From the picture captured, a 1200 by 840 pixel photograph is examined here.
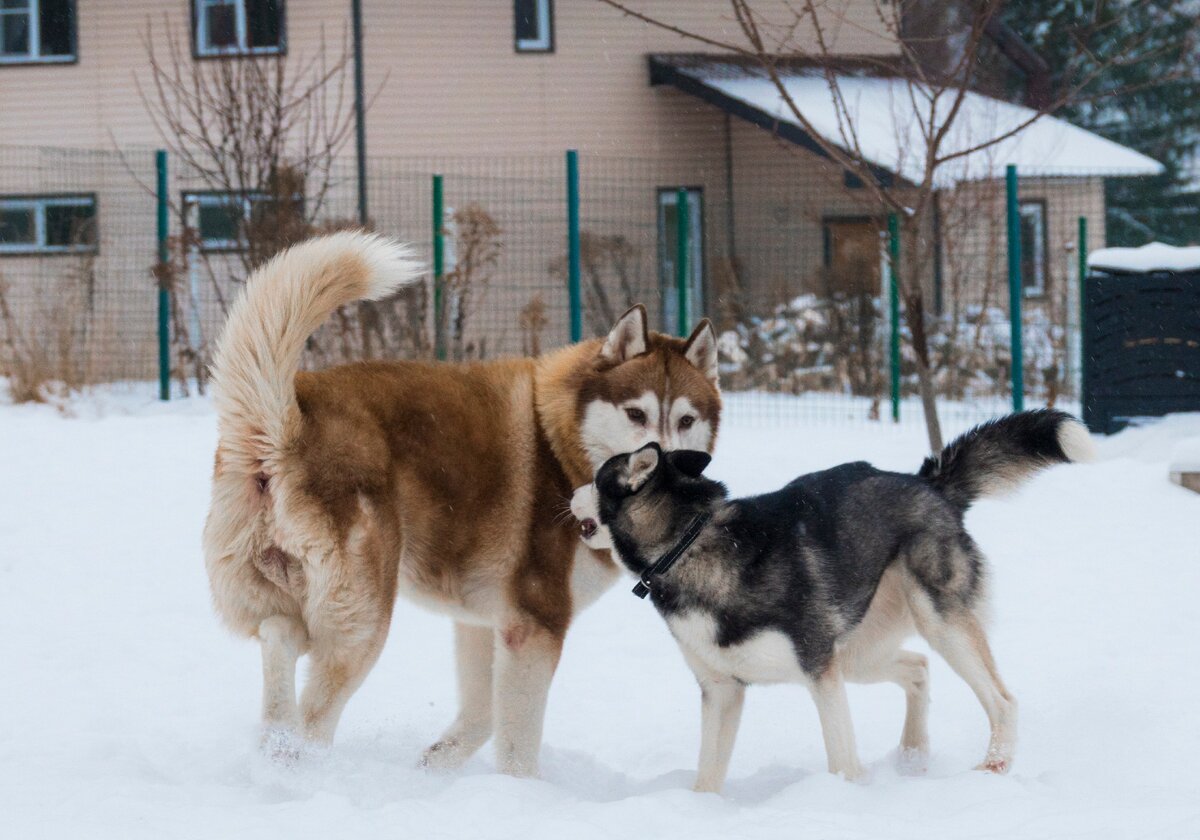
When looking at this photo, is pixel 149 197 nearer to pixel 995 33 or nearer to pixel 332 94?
pixel 332 94

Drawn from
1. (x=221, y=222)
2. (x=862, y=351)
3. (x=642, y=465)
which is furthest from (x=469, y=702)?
(x=221, y=222)

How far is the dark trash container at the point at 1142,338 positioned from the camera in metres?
9.60

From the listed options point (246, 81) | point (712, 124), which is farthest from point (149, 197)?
point (712, 124)

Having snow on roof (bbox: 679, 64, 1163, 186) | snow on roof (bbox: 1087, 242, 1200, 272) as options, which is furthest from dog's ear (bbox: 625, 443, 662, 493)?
snow on roof (bbox: 679, 64, 1163, 186)

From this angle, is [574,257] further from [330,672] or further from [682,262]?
[330,672]

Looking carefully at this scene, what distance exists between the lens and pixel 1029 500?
8398 millimetres

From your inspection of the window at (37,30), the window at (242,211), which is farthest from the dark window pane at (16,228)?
the window at (37,30)

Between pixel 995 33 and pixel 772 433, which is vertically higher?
pixel 995 33

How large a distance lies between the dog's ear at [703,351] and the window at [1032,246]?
45.5ft

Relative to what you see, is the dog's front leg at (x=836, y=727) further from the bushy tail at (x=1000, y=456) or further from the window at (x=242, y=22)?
the window at (x=242, y=22)

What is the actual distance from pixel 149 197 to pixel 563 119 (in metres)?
5.84

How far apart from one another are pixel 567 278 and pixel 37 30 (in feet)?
32.4

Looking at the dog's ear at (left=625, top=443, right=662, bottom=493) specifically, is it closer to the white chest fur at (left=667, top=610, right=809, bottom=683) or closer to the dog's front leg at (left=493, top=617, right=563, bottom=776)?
the white chest fur at (left=667, top=610, right=809, bottom=683)

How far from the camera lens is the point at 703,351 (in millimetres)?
4625
